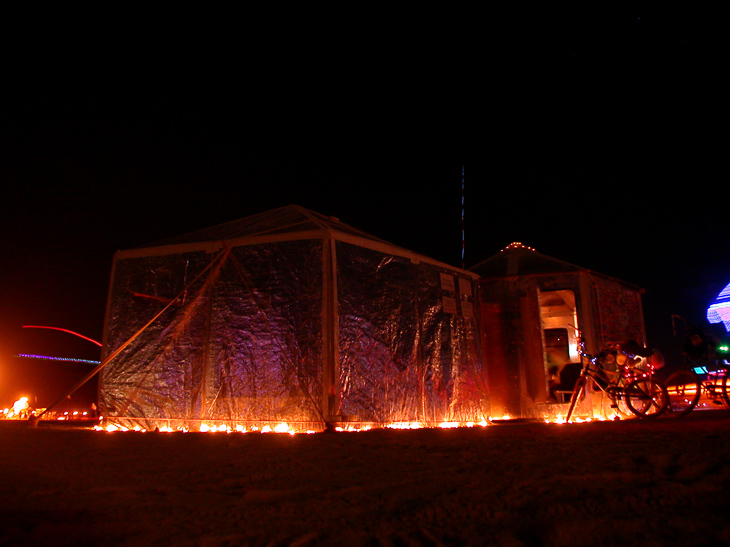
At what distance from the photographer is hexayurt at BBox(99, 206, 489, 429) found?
17.7ft

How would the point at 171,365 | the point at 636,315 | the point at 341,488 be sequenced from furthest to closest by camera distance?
the point at 636,315 < the point at 171,365 < the point at 341,488

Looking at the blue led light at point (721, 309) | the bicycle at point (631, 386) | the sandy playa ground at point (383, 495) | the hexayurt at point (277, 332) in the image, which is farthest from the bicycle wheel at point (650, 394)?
the blue led light at point (721, 309)

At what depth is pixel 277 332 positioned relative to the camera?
5.53 m

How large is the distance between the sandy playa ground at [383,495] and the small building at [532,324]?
16.0 ft

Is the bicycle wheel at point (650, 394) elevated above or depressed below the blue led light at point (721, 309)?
below

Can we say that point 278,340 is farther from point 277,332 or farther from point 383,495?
point 383,495

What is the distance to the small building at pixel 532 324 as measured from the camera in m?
8.36

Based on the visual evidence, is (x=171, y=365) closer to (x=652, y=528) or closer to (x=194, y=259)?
(x=194, y=259)

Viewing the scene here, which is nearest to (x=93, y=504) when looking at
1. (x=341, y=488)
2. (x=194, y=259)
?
(x=341, y=488)

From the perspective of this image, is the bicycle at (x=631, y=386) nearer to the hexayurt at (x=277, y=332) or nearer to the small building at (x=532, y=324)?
the small building at (x=532, y=324)

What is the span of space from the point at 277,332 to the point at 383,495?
3.47m

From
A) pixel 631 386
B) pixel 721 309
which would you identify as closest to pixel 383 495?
pixel 631 386

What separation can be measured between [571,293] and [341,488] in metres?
7.40

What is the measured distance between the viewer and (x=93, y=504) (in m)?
2.19
